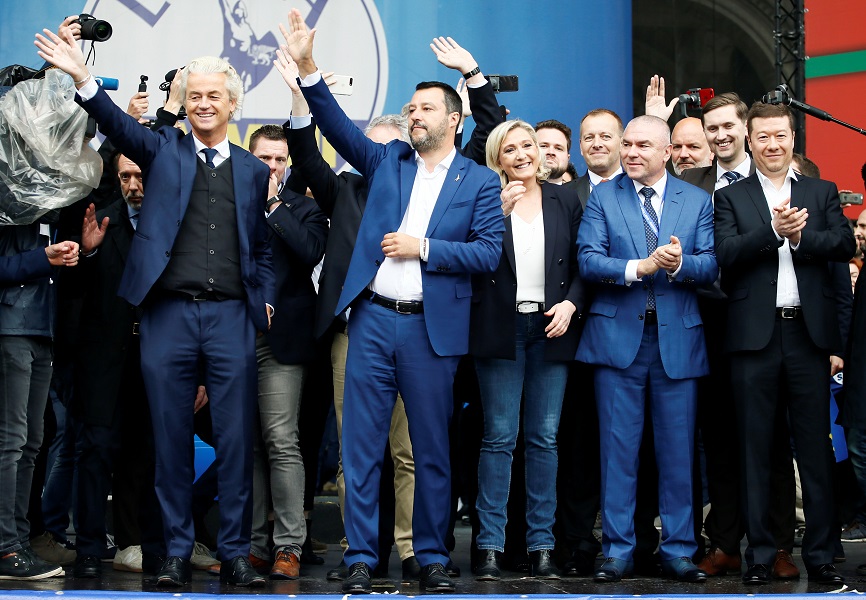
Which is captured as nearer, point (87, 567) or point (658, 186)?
point (87, 567)

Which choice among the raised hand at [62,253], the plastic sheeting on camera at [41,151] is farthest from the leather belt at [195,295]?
the plastic sheeting on camera at [41,151]

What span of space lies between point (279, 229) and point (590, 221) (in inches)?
55.7

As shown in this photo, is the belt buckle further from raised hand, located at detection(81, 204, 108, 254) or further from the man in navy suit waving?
raised hand, located at detection(81, 204, 108, 254)

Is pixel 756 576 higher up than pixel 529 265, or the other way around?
pixel 529 265

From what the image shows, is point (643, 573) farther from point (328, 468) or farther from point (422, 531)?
point (328, 468)

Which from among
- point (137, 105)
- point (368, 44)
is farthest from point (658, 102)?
point (137, 105)

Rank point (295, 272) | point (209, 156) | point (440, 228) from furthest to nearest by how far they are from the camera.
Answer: point (295, 272)
point (209, 156)
point (440, 228)

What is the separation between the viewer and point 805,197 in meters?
5.45

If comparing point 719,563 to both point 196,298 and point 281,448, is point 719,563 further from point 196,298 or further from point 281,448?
point 196,298

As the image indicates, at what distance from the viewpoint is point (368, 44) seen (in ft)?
28.8

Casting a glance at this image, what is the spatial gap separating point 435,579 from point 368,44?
193 inches

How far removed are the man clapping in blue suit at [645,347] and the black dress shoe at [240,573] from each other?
1.49 metres

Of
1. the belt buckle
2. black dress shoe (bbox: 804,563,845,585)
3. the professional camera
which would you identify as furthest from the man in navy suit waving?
black dress shoe (bbox: 804,563,845,585)

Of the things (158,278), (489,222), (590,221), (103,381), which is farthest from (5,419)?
(590,221)
